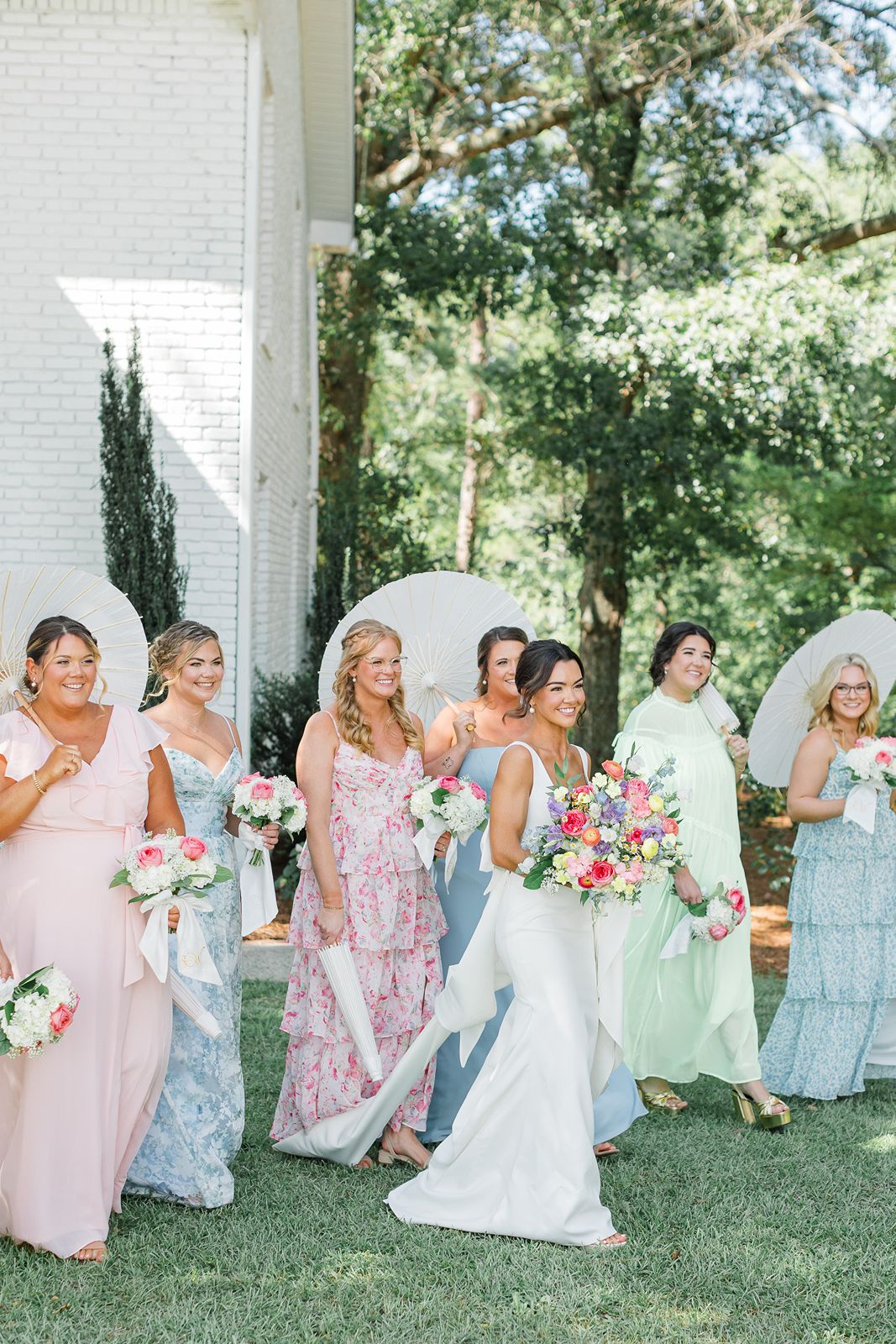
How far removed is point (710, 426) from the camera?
16188 mm

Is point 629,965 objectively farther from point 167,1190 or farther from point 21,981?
point 21,981

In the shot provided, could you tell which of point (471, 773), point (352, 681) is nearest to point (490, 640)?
point (471, 773)

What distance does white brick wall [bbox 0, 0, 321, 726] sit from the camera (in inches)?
401

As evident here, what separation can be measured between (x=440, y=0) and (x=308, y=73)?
367 cm

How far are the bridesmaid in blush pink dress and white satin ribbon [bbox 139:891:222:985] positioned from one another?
0.12 metres

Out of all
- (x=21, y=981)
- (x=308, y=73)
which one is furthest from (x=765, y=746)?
(x=308, y=73)

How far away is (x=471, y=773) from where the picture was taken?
6.15 m

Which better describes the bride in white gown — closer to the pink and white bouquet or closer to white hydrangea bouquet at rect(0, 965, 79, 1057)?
the pink and white bouquet

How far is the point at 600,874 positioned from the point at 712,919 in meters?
1.81

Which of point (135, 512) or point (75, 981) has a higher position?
point (135, 512)

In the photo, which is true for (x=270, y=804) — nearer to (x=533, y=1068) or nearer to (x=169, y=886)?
(x=169, y=886)

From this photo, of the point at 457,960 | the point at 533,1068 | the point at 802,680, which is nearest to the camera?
the point at 533,1068

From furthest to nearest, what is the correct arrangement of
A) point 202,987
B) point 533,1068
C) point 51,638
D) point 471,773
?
point 471,773 → point 202,987 → point 533,1068 → point 51,638

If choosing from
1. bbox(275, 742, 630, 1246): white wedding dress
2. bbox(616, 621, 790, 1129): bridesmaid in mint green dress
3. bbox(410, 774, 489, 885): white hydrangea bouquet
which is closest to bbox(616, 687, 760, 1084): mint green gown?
bbox(616, 621, 790, 1129): bridesmaid in mint green dress
